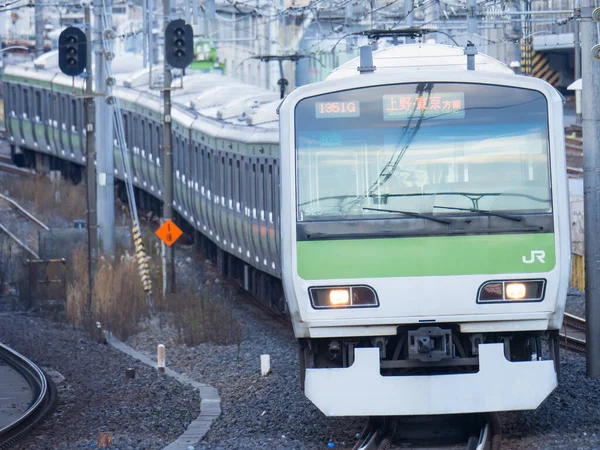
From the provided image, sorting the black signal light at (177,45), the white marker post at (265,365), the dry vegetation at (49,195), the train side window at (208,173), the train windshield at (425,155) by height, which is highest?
the black signal light at (177,45)

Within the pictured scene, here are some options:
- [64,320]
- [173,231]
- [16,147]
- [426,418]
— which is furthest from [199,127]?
[16,147]

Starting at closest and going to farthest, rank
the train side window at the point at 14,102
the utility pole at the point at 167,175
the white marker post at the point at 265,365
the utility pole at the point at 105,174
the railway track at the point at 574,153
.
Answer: the white marker post at the point at 265,365, the utility pole at the point at 167,175, the utility pole at the point at 105,174, the railway track at the point at 574,153, the train side window at the point at 14,102

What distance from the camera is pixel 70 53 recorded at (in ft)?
62.1

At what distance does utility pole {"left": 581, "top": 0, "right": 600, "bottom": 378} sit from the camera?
1138cm

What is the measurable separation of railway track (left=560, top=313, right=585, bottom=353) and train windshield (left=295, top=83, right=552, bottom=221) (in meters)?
5.03

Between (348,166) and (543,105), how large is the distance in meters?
1.37

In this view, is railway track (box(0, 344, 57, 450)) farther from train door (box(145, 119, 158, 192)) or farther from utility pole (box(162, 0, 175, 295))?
train door (box(145, 119, 158, 192))

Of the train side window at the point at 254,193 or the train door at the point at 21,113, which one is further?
the train door at the point at 21,113

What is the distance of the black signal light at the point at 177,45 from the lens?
765 inches

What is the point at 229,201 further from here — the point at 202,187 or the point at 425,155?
the point at 425,155

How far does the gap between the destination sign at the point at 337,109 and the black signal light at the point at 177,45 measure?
10598 mm

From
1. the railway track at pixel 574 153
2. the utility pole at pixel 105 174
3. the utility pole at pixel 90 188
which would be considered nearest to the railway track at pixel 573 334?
the utility pole at pixel 90 188

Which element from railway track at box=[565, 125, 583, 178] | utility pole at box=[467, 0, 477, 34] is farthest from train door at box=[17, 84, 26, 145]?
utility pole at box=[467, 0, 477, 34]

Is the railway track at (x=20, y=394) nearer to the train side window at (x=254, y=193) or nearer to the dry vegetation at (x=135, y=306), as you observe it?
the dry vegetation at (x=135, y=306)
